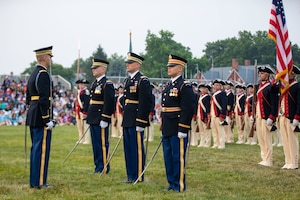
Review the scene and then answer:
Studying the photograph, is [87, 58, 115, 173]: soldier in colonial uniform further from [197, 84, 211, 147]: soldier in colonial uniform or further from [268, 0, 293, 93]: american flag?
[197, 84, 211, 147]: soldier in colonial uniform

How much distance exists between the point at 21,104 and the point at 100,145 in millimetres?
23954

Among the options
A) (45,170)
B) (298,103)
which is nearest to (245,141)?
(298,103)

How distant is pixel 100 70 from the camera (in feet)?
36.1

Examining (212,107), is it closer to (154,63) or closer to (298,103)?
(298,103)

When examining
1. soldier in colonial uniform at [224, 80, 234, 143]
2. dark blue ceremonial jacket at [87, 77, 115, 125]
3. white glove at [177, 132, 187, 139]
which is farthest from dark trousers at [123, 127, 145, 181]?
soldier in colonial uniform at [224, 80, 234, 143]

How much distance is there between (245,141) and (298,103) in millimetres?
9288

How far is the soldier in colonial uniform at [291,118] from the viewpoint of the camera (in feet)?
37.1

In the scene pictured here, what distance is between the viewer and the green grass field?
8383mm

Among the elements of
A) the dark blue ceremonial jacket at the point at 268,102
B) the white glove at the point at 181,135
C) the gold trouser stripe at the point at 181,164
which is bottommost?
the gold trouser stripe at the point at 181,164

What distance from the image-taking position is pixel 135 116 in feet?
31.7

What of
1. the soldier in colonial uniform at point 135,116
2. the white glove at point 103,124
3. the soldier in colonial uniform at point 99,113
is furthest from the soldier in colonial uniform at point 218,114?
the soldier in colonial uniform at point 135,116

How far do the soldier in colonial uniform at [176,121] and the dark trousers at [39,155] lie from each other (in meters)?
2.03

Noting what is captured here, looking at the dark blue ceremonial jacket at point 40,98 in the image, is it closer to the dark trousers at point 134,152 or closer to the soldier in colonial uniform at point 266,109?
the dark trousers at point 134,152

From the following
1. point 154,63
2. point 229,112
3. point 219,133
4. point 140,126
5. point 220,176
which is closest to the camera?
point 140,126
